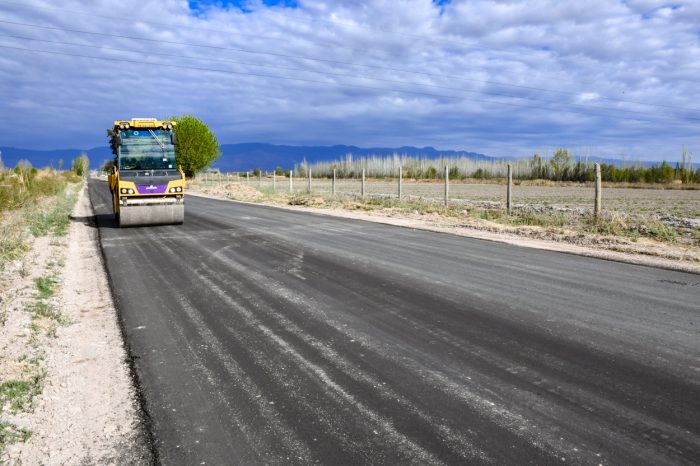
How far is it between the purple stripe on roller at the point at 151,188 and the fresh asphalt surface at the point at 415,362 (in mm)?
6612

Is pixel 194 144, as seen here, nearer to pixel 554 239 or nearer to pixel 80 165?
pixel 554 239

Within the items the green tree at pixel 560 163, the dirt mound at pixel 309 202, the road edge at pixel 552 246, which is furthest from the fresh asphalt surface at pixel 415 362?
the green tree at pixel 560 163

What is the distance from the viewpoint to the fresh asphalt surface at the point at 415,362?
3.47 metres

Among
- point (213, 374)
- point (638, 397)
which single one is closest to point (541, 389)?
point (638, 397)

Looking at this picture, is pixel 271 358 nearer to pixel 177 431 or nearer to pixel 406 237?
pixel 177 431

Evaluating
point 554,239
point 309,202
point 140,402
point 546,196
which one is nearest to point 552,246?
point 554,239

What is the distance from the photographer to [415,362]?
4844mm

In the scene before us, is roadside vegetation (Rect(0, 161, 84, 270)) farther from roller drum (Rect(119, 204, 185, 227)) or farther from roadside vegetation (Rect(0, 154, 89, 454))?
roller drum (Rect(119, 204, 185, 227))

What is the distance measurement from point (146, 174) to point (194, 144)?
1872 inches

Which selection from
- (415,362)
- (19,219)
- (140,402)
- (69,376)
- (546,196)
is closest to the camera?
(140,402)

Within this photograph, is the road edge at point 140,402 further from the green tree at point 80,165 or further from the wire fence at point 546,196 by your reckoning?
the green tree at point 80,165

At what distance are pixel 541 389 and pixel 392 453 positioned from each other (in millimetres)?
1579

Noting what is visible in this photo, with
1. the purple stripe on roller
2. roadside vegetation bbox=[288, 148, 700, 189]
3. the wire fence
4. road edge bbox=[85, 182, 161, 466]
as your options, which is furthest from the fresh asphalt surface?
roadside vegetation bbox=[288, 148, 700, 189]

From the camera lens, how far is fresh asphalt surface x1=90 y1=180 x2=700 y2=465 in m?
→ 3.47
